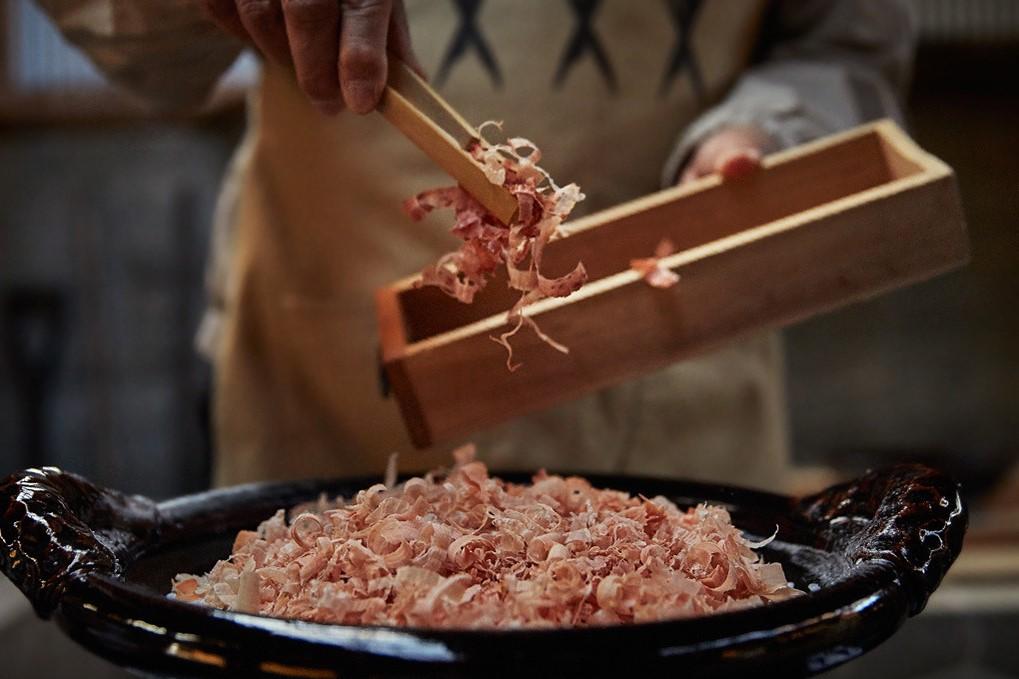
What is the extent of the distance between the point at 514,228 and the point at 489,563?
0.34 meters

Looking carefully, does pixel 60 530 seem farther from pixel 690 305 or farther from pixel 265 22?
pixel 690 305

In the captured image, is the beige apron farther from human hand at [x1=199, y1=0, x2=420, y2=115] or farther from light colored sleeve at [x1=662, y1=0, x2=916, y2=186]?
human hand at [x1=199, y1=0, x2=420, y2=115]

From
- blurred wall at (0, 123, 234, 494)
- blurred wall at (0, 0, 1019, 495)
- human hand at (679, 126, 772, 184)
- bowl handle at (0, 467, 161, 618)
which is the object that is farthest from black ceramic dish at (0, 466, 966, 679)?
blurred wall at (0, 123, 234, 494)

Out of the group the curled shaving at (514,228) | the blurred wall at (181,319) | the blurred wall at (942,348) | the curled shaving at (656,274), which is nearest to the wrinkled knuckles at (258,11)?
the curled shaving at (514,228)

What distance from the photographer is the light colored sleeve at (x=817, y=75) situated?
5.72 ft

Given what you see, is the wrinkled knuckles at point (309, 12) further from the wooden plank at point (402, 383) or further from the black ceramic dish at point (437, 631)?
the black ceramic dish at point (437, 631)

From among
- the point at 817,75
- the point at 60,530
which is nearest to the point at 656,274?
the point at 60,530

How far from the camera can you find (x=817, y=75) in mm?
1869

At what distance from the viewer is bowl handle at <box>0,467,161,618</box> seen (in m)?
0.84

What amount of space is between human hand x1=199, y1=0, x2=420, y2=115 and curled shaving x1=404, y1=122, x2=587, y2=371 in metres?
0.12

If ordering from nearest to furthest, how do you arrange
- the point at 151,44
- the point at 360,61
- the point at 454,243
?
the point at 360,61, the point at 151,44, the point at 454,243

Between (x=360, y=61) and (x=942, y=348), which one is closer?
(x=360, y=61)

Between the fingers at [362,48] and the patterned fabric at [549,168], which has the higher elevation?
the fingers at [362,48]

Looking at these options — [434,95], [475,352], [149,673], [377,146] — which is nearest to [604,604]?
[149,673]
